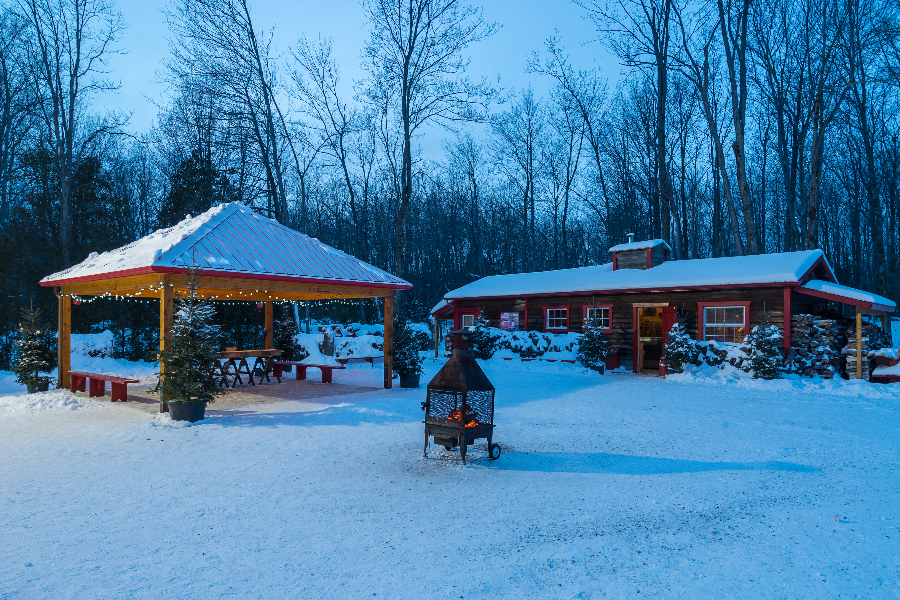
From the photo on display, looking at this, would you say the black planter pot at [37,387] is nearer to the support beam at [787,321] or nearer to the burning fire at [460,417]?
the burning fire at [460,417]

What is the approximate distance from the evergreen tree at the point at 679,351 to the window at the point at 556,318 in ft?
14.3

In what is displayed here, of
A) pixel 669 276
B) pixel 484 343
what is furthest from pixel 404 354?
pixel 669 276

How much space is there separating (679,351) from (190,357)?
477 inches

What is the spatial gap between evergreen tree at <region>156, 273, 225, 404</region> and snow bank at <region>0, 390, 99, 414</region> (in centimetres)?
287

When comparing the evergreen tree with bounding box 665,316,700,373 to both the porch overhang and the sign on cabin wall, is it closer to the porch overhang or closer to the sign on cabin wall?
the porch overhang

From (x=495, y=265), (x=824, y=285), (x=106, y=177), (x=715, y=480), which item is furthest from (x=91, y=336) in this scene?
(x=495, y=265)

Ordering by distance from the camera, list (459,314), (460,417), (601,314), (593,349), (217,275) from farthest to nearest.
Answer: (459,314) → (601,314) → (593,349) → (217,275) → (460,417)

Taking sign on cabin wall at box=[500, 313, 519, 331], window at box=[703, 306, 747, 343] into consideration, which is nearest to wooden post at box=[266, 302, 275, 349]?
sign on cabin wall at box=[500, 313, 519, 331]

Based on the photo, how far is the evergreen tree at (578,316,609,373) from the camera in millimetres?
16625

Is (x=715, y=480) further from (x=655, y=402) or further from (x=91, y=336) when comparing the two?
(x=91, y=336)

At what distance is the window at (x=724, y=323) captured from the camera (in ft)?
50.3

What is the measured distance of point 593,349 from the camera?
16609mm

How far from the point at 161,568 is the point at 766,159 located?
34480 millimetres

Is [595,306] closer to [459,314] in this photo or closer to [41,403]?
[459,314]
